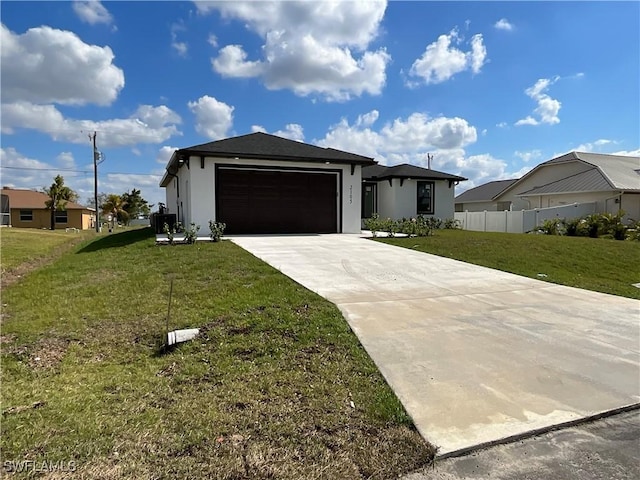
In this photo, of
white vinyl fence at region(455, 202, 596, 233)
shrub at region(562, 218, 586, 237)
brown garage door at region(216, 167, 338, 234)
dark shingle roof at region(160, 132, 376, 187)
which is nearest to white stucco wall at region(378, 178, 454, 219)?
white vinyl fence at region(455, 202, 596, 233)

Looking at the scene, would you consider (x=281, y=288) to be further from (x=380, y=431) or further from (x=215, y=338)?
(x=380, y=431)

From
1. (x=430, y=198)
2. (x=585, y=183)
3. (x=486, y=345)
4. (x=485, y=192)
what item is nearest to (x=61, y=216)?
(x=430, y=198)

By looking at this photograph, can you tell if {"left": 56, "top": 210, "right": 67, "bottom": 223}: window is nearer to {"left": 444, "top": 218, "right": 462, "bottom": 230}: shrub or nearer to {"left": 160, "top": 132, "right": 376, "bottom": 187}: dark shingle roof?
{"left": 160, "top": 132, "right": 376, "bottom": 187}: dark shingle roof

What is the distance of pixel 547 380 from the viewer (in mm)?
3516

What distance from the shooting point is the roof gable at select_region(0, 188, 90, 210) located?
126ft

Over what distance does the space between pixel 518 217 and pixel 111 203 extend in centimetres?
4454

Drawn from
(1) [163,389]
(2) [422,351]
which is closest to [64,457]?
(1) [163,389]

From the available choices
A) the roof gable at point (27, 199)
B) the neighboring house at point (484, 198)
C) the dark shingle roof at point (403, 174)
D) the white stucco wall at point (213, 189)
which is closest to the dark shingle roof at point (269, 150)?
the white stucco wall at point (213, 189)

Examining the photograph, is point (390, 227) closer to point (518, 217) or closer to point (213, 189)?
point (213, 189)

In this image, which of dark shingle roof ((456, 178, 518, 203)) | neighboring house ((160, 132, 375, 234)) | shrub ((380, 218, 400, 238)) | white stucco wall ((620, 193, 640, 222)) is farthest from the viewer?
dark shingle roof ((456, 178, 518, 203))

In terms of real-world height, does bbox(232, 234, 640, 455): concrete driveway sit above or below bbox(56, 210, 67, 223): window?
below

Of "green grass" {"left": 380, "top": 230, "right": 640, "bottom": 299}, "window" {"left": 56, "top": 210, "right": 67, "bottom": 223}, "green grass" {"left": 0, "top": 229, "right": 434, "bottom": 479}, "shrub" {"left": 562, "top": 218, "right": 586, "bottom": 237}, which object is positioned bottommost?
"green grass" {"left": 0, "top": 229, "right": 434, "bottom": 479}

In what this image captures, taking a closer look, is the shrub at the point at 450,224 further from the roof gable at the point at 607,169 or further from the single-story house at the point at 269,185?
the roof gable at the point at 607,169

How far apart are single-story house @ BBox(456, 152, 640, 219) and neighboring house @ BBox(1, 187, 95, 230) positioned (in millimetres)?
40780
